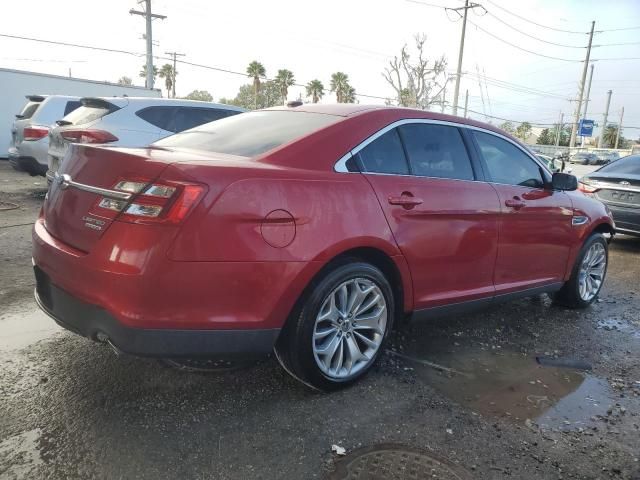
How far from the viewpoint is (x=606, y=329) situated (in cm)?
458

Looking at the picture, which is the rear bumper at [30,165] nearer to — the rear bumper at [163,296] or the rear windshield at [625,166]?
the rear bumper at [163,296]

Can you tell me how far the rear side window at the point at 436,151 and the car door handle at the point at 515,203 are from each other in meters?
0.38

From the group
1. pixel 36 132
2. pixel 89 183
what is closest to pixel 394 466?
pixel 89 183

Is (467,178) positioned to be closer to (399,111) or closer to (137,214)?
(399,111)

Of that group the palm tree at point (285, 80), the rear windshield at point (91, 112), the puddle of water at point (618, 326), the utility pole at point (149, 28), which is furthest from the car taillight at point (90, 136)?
the palm tree at point (285, 80)

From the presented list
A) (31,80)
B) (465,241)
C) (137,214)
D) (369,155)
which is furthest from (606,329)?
(31,80)

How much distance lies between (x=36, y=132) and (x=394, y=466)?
8.67 meters

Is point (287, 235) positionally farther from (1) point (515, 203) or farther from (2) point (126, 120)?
(2) point (126, 120)

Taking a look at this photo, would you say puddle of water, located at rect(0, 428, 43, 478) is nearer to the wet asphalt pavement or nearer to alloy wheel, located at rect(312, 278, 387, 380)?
the wet asphalt pavement

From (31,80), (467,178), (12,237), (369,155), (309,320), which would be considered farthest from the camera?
(31,80)

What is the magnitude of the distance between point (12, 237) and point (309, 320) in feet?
16.2

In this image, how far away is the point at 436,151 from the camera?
11.8 ft

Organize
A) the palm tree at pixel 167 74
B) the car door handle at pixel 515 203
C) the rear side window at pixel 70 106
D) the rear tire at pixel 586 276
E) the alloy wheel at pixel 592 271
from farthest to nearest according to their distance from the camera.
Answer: the palm tree at pixel 167 74 → the rear side window at pixel 70 106 → the alloy wheel at pixel 592 271 → the rear tire at pixel 586 276 → the car door handle at pixel 515 203

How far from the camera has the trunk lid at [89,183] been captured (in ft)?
8.18
